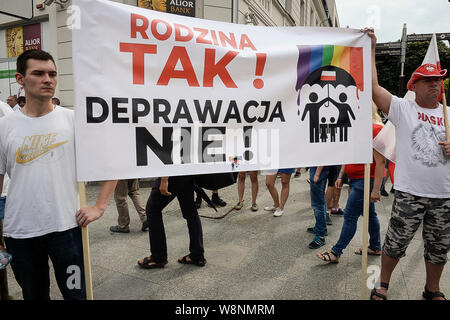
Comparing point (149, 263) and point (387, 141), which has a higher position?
point (387, 141)

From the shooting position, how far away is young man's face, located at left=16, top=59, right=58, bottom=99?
1.74 metres

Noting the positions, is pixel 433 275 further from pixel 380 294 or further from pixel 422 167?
pixel 422 167

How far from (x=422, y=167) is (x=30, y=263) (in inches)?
112

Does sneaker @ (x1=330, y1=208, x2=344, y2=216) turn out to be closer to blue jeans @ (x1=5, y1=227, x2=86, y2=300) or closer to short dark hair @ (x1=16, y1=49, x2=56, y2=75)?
blue jeans @ (x1=5, y1=227, x2=86, y2=300)

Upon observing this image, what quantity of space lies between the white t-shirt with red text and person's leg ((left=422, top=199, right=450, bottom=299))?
0.37 ft

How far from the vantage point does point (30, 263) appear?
179cm

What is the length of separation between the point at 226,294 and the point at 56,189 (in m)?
1.75

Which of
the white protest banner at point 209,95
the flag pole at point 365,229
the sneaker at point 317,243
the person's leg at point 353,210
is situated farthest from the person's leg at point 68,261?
the sneaker at point 317,243

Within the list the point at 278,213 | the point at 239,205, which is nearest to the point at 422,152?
the point at 278,213

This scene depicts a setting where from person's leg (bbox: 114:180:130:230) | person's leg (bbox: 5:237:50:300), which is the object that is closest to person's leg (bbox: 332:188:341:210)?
person's leg (bbox: 114:180:130:230)

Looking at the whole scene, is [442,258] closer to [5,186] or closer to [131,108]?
[131,108]

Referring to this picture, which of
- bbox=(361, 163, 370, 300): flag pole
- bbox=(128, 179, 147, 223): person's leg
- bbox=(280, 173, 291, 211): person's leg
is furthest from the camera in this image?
bbox=(280, 173, 291, 211): person's leg

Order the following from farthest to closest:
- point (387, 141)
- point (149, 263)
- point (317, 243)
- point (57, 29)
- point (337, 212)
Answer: point (57, 29), point (337, 212), point (317, 243), point (149, 263), point (387, 141)

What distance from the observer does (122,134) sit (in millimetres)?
1982
